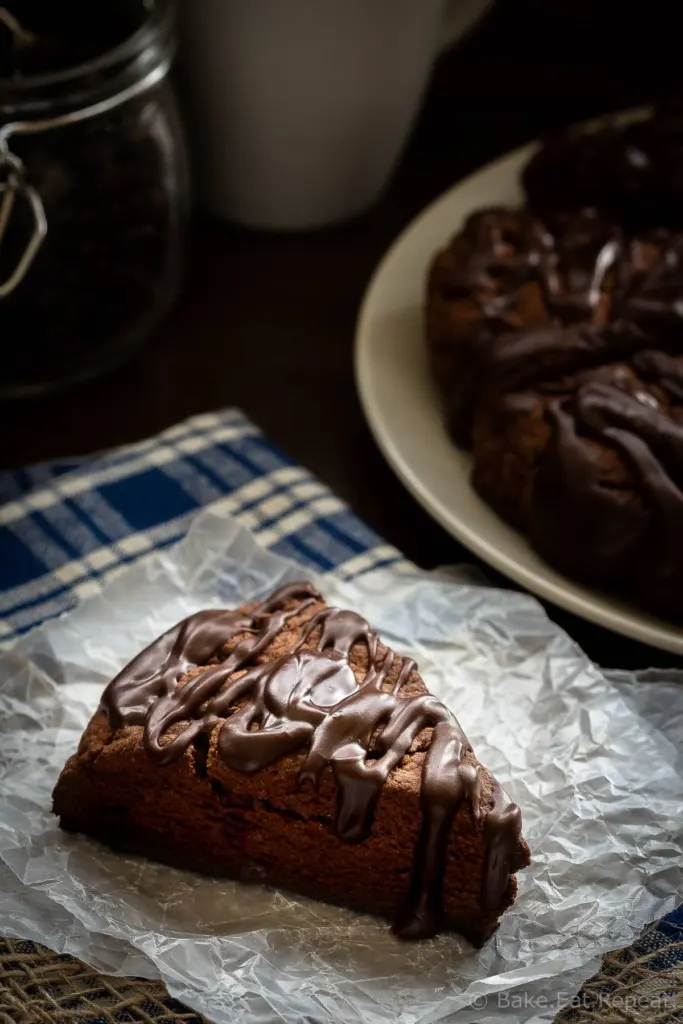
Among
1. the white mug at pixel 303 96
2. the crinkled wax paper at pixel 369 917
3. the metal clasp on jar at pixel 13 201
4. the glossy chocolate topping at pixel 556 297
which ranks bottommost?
the crinkled wax paper at pixel 369 917

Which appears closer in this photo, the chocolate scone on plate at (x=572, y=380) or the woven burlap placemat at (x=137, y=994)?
the woven burlap placemat at (x=137, y=994)

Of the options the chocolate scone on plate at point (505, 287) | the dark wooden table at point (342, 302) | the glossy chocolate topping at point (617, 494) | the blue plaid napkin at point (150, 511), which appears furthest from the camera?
the dark wooden table at point (342, 302)

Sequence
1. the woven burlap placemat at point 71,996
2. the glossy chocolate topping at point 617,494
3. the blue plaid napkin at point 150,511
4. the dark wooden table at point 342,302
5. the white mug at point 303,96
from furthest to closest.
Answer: the white mug at point 303,96, the dark wooden table at point 342,302, the blue plaid napkin at point 150,511, the glossy chocolate topping at point 617,494, the woven burlap placemat at point 71,996

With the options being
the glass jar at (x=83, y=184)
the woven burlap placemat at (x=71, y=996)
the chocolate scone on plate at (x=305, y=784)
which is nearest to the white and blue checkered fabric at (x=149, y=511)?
the glass jar at (x=83, y=184)

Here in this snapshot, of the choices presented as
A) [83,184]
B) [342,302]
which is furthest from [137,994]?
[342,302]

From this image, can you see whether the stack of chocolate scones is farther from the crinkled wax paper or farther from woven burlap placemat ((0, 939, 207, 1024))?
woven burlap placemat ((0, 939, 207, 1024))

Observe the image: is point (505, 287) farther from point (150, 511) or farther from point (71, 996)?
point (71, 996)

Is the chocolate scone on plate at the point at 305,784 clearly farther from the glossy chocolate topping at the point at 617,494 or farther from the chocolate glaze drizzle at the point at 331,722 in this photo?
the glossy chocolate topping at the point at 617,494
